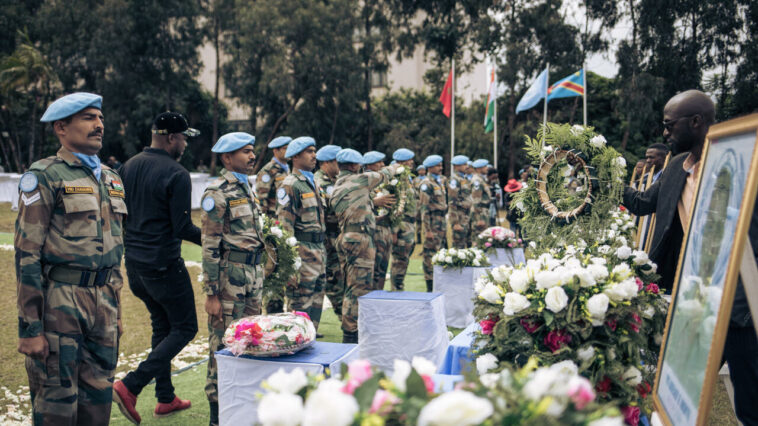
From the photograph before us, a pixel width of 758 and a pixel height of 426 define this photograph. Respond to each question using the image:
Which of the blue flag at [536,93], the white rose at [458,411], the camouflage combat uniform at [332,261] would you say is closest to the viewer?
the white rose at [458,411]

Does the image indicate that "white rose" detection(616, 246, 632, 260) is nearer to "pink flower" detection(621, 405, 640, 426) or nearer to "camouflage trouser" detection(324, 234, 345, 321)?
"pink flower" detection(621, 405, 640, 426)

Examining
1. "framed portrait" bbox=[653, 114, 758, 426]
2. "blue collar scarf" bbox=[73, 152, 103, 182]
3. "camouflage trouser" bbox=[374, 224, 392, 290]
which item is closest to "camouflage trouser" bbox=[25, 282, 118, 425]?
"blue collar scarf" bbox=[73, 152, 103, 182]

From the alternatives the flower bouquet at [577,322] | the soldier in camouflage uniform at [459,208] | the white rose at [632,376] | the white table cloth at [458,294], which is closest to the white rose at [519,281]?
the flower bouquet at [577,322]

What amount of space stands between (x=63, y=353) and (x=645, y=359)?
120 inches

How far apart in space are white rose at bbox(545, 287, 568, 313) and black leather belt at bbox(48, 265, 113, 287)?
2.45 m

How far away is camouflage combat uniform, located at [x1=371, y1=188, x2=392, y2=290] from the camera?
26.2 feet

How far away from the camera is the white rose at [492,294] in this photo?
2652 mm

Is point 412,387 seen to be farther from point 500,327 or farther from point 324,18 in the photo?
point 324,18

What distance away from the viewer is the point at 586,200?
348cm

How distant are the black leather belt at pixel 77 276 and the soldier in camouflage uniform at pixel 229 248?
95cm

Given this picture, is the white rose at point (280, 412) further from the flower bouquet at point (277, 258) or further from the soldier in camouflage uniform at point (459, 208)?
the soldier in camouflage uniform at point (459, 208)

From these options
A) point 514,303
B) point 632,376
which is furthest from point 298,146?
point 632,376

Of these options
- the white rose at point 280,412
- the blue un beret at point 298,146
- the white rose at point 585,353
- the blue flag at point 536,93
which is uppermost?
the blue flag at point 536,93

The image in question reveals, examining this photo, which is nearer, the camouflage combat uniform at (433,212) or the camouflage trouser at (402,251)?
the camouflage trouser at (402,251)
